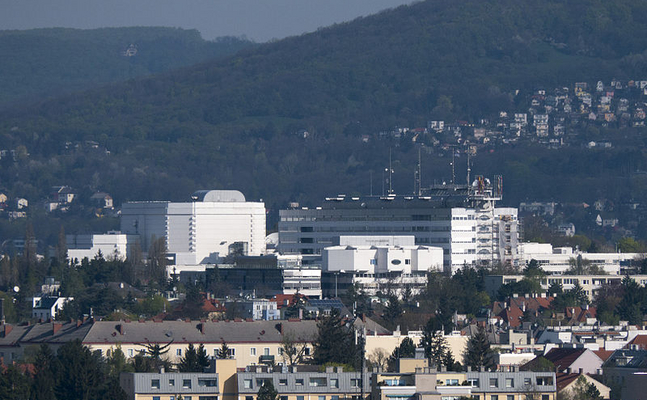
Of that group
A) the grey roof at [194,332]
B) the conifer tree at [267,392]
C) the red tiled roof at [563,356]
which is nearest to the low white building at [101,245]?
the grey roof at [194,332]

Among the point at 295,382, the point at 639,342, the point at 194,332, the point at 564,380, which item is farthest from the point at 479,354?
the point at 194,332

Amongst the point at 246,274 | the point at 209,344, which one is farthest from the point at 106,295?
the point at 209,344

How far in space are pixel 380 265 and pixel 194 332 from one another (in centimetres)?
5894

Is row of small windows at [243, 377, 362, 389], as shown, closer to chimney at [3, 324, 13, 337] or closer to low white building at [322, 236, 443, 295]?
chimney at [3, 324, 13, 337]

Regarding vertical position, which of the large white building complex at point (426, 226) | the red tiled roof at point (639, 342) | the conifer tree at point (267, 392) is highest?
the large white building complex at point (426, 226)

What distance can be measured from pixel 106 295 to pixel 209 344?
116 feet

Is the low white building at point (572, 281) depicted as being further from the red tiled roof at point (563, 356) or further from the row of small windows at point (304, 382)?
the row of small windows at point (304, 382)

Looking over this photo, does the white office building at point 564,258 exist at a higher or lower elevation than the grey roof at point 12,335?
higher

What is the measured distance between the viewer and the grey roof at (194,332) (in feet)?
294

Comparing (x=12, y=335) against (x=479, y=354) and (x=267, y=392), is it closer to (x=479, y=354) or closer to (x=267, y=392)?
(x=479, y=354)

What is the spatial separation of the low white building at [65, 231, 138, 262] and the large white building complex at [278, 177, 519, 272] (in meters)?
21.0

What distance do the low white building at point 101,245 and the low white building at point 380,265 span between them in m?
37.6

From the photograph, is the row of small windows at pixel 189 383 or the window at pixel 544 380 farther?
the window at pixel 544 380

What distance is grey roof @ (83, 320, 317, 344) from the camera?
294 ft
